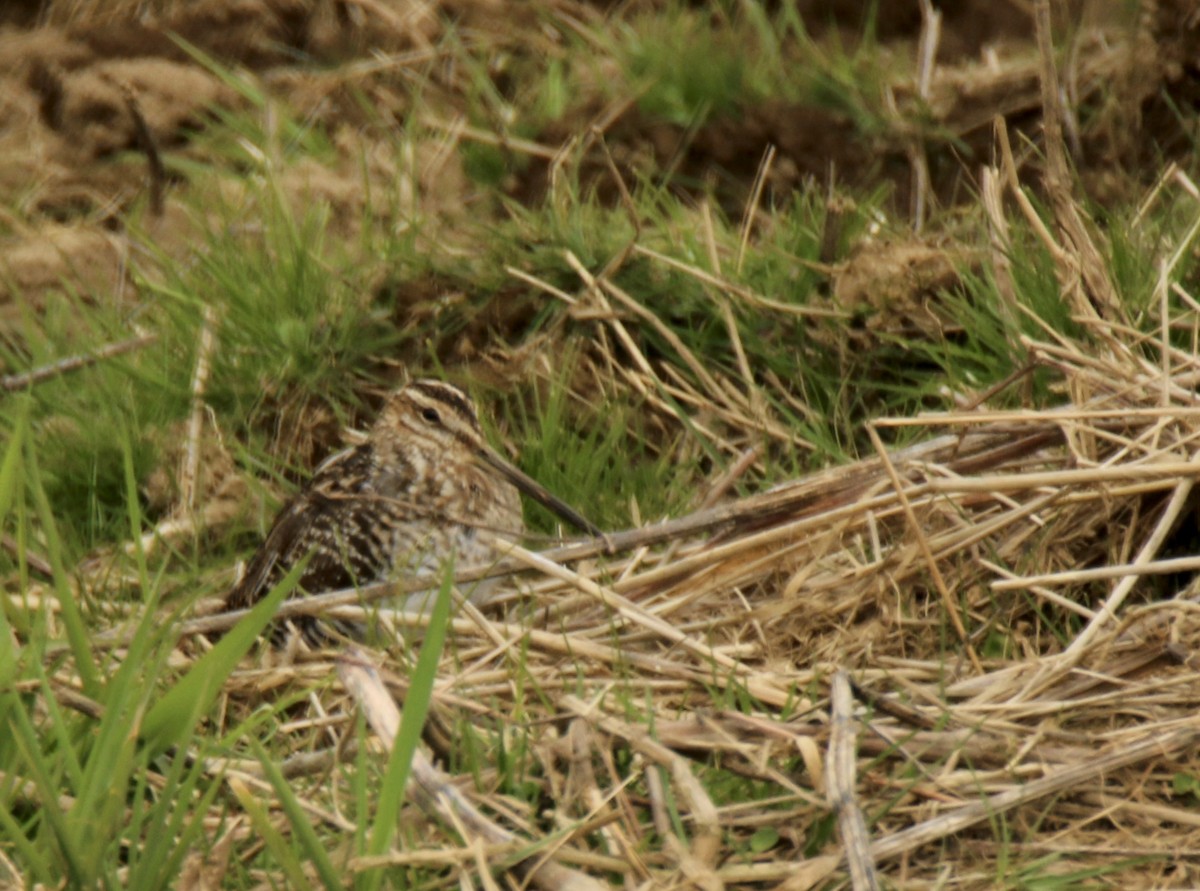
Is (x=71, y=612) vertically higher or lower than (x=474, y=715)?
higher

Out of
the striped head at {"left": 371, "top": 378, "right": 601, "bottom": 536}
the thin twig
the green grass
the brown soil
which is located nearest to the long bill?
the striped head at {"left": 371, "top": 378, "right": 601, "bottom": 536}

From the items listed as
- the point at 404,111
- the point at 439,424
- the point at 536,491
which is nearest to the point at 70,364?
the point at 439,424

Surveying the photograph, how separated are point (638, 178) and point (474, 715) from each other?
286 centimetres

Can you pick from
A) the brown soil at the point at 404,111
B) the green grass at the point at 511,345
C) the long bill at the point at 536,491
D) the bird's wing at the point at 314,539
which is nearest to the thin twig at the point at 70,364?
the green grass at the point at 511,345

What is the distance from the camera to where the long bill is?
451cm

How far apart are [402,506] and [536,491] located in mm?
327

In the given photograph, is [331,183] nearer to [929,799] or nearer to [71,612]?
[71,612]

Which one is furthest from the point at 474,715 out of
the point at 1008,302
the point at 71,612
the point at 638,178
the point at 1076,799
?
the point at 638,178

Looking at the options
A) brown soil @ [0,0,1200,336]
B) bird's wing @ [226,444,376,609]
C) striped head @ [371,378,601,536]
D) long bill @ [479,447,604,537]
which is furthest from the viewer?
brown soil @ [0,0,1200,336]

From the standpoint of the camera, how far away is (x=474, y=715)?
11.2 ft

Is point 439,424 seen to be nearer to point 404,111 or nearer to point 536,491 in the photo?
point 536,491

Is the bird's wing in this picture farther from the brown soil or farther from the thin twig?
the brown soil

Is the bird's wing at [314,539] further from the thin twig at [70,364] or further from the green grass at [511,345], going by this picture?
the thin twig at [70,364]

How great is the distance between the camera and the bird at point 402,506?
14.5ft
